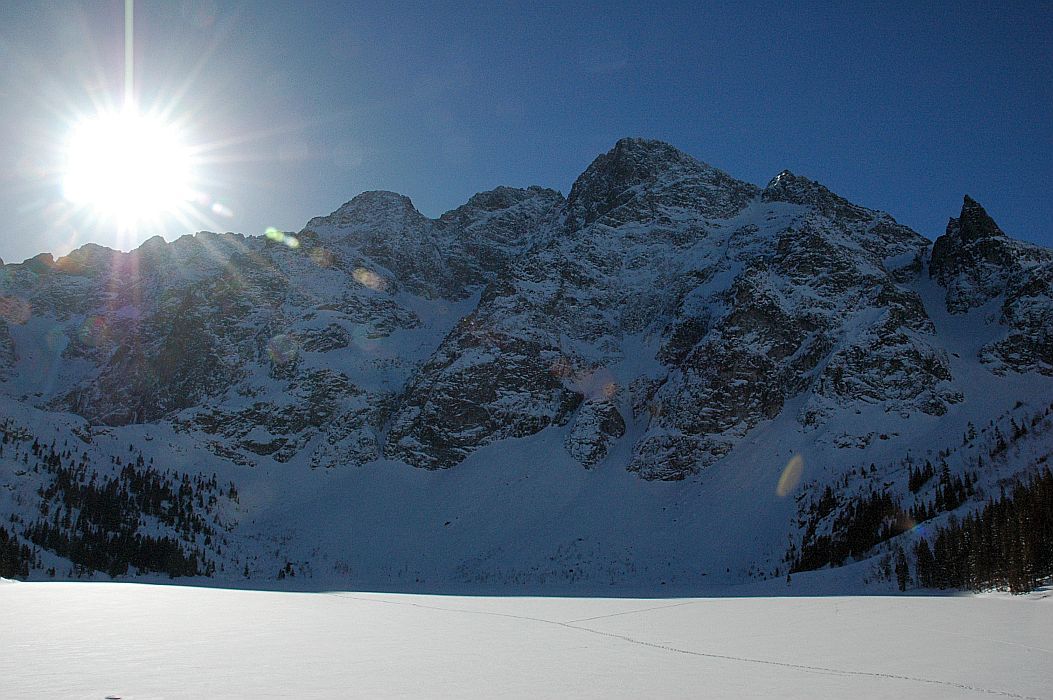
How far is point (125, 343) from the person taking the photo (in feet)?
481

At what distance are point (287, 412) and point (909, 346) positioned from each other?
98.5m

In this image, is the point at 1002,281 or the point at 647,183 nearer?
the point at 1002,281

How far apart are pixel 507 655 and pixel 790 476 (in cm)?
7471

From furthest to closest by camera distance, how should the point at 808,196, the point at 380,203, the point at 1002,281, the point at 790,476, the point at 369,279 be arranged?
the point at 380,203, the point at 369,279, the point at 808,196, the point at 1002,281, the point at 790,476

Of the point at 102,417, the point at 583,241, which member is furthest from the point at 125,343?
the point at 583,241

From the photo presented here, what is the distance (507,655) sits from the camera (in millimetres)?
10617

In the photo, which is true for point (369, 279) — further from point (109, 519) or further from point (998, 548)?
point (998, 548)

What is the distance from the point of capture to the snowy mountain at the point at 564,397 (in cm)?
7575

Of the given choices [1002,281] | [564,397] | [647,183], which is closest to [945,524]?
[564,397]

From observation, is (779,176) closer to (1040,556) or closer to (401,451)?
(401,451)

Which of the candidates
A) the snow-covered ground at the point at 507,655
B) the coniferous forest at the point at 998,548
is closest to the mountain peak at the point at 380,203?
the coniferous forest at the point at 998,548

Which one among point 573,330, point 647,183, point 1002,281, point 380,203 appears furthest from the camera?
point 380,203

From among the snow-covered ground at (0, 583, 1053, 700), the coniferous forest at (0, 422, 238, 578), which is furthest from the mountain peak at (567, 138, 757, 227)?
the snow-covered ground at (0, 583, 1053, 700)

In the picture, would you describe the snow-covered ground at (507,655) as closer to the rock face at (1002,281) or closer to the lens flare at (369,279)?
the rock face at (1002,281)
